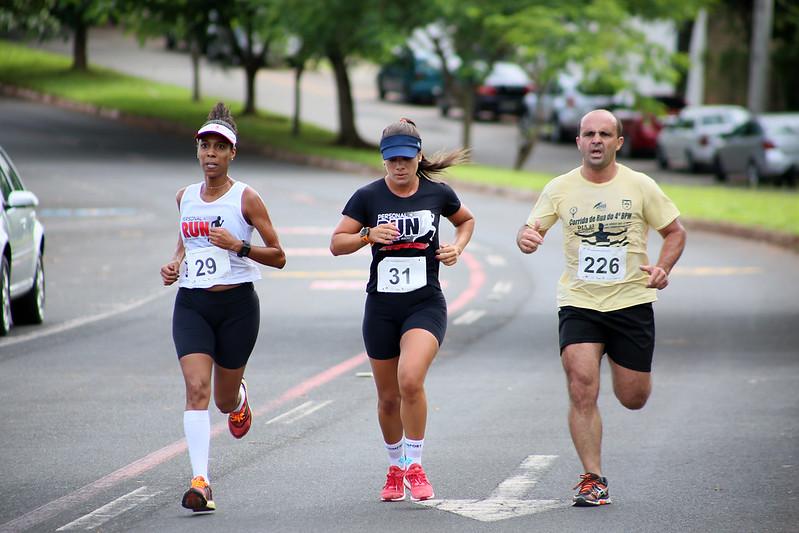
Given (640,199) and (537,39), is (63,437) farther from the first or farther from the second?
(537,39)

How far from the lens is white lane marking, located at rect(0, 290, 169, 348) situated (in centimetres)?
1358

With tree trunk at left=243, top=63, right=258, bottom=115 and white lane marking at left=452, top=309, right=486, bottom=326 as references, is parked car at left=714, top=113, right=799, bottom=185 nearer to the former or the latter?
tree trunk at left=243, top=63, right=258, bottom=115

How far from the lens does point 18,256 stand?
13906 mm

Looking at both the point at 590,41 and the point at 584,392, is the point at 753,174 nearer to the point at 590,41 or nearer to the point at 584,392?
the point at 590,41

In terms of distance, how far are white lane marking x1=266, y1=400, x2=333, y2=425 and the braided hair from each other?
254 centimetres

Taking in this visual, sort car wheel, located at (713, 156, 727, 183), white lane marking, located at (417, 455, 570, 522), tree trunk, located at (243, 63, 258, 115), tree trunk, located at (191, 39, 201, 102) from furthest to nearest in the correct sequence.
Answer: tree trunk, located at (191, 39, 201, 102)
tree trunk, located at (243, 63, 258, 115)
car wheel, located at (713, 156, 727, 183)
white lane marking, located at (417, 455, 570, 522)

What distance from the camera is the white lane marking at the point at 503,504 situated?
23.6 ft

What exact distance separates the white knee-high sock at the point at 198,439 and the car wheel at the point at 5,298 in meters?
6.43

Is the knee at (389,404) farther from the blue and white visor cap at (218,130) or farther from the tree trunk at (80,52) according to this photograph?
the tree trunk at (80,52)

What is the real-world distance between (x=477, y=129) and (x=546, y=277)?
32.1 metres

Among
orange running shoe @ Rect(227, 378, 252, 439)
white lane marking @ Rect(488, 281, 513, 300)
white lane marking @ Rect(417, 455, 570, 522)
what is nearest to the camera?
white lane marking @ Rect(417, 455, 570, 522)

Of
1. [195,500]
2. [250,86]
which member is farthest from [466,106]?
[195,500]

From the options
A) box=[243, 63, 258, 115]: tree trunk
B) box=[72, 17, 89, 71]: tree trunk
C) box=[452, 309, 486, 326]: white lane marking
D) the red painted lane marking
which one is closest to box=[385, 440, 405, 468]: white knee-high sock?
the red painted lane marking

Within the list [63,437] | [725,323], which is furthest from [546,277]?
[63,437]
